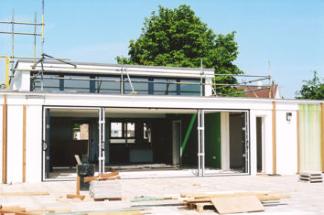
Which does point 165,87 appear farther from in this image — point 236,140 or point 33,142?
point 33,142

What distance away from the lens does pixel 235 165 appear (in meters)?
22.2

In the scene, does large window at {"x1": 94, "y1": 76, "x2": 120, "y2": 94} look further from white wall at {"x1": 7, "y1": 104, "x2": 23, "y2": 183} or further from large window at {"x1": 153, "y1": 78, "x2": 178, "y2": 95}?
white wall at {"x1": 7, "y1": 104, "x2": 23, "y2": 183}

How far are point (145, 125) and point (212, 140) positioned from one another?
4719mm

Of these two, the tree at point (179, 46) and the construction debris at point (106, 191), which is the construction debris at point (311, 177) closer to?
the construction debris at point (106, 191)

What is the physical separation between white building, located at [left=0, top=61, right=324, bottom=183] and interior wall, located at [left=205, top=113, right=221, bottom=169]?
0.04m

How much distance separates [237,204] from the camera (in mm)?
10781

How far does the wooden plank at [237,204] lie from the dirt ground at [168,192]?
0.72 feet

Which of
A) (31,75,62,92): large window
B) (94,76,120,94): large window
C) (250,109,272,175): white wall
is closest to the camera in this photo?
(250,109,272,175): white wall

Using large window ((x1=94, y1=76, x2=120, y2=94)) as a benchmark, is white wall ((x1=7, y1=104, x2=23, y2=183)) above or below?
below

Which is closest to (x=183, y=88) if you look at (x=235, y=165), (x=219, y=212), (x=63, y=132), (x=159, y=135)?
(x=159, y=135)

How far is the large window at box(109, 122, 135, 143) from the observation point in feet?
77.4

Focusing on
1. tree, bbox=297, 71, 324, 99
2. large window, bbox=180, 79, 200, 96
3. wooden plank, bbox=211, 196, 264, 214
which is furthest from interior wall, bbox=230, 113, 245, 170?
tree, bbox=297, 71, 324, 99

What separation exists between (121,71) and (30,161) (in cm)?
654

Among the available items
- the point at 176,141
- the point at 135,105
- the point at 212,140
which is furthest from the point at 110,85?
the point at 212,140
